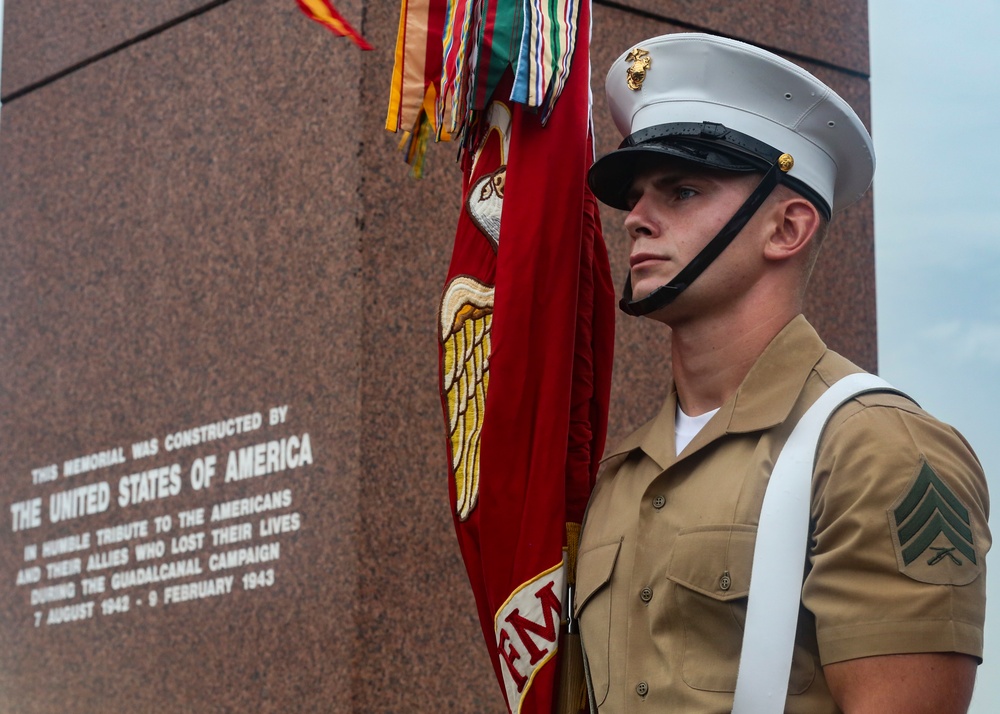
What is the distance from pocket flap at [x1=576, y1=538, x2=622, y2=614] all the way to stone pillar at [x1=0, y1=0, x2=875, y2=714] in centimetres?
175

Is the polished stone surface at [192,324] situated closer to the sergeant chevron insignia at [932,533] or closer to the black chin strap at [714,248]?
the black chin strap at [714,248]

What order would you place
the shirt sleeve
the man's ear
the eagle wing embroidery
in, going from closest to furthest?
the shirt sleeve → the man's ear → the eagle wing embroidery

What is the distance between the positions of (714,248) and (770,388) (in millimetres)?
217

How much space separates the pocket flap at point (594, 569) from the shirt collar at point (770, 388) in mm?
149

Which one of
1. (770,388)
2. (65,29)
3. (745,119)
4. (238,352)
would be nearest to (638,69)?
(745,119)

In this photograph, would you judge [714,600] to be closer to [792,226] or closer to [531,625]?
[531,625]

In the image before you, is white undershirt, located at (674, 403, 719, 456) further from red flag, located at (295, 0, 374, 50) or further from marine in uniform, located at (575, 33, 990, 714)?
red flag, located at (295, 0, 374, 50)

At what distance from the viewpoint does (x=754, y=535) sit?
80.5 inches

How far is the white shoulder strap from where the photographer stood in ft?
6.41

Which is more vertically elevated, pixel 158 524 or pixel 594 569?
pixel 158 524

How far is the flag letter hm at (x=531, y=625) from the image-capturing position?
2422 mm

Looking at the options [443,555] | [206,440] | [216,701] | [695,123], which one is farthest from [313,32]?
[695,123]

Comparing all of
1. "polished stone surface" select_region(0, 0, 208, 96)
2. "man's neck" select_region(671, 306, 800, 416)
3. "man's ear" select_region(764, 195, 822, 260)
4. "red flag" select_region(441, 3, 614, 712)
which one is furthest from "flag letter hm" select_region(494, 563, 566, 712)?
"polished stone surface" select_region(0, 0, 208, 96)

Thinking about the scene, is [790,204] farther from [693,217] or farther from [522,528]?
[522,528]
